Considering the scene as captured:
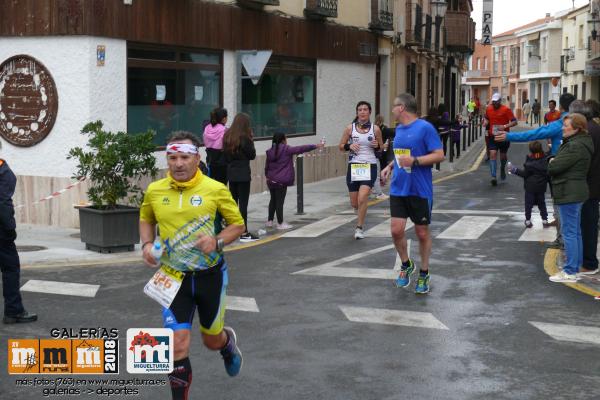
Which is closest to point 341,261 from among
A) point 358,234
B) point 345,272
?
point 345,272

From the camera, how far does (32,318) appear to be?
813cm

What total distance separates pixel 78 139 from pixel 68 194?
820mm

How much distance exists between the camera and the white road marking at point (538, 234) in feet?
42.4

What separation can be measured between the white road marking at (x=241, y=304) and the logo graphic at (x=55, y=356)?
2088 millimetres

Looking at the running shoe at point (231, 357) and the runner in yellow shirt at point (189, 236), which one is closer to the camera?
the runner in yellow shirt at point (189, 236)

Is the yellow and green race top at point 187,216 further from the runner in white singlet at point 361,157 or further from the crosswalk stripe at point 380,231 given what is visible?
the crosswalk stripe at point 380,231

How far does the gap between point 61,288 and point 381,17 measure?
18780mm

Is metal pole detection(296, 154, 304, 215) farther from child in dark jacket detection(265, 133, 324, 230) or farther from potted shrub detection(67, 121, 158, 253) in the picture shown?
potted shrub detection(67, 121, 158, 253)

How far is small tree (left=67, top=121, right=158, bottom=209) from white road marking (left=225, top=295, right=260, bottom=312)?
3.47 meters

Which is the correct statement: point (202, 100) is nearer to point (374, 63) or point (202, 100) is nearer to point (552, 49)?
point (374, 63)

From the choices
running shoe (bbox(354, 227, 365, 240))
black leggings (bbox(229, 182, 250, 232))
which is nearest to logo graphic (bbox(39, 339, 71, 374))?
black leggings (bbox(229, 182, 250, 232))

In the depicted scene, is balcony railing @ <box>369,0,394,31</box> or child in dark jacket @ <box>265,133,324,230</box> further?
balcony railing @ <box>369,0,394,31</box>

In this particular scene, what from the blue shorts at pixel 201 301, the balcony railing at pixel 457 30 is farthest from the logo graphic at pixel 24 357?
the balcony railing at pixel 457 30

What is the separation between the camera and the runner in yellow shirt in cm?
568
